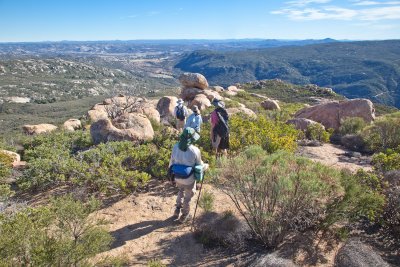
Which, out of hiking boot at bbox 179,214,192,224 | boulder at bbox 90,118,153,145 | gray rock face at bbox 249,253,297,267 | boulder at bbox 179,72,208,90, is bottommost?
hiking boot at bbox 179,214,192,224

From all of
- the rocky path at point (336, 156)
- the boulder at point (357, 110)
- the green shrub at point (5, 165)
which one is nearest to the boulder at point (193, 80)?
the boulder at point (357, 110)

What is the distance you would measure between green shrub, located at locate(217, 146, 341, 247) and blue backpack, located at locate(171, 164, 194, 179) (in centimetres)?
64

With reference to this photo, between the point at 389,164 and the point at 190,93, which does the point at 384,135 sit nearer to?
the point at 389,164

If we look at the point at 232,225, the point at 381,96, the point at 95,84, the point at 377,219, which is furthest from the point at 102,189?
the point at 381,96

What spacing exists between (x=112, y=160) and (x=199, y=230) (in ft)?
11.8

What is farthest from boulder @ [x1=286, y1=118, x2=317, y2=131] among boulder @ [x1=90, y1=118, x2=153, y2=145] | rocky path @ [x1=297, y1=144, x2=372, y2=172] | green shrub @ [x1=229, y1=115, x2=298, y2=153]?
boulder @ [x1=90, y1=118, x2=153, y2=145]

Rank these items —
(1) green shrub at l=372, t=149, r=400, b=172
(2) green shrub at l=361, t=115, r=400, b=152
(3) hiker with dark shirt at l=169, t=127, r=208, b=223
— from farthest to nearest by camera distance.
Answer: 1. (2) green shrub at l=361, t=115, r=400, b=152
2. (1) green shrub at l=372, t=149, r=400, b=172
3. (3) hiker with dark shirt at l=169, t=127, r=208, b=223

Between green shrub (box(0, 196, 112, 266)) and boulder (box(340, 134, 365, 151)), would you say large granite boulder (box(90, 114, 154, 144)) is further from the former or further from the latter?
boulder (box(340, 134, 365, 151))

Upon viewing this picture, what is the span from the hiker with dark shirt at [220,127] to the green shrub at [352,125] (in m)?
8.47

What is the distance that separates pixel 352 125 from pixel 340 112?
2593 mm

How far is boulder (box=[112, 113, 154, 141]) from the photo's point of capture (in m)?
12.0

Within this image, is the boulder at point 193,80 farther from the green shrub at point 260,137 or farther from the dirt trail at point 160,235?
the dirt trail at point 160,235

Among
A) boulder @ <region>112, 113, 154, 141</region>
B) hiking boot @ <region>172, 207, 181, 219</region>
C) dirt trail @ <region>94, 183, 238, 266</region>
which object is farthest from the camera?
boulder @ <region>112, 113, 154, 141</region>

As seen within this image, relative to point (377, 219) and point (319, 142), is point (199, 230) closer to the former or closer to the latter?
point (377, 219)
